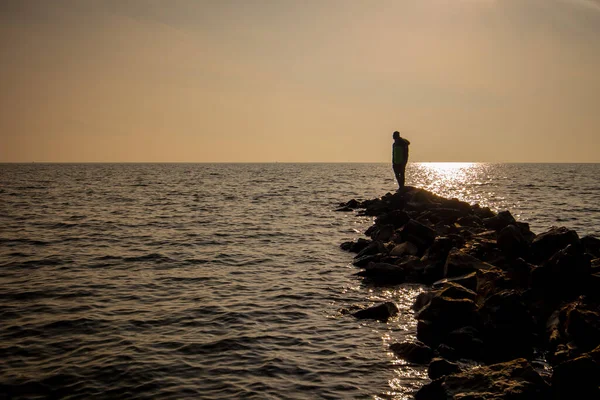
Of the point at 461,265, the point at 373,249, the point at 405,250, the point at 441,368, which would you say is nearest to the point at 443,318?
the point at 441,368

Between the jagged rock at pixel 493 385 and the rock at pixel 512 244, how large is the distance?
7.72 meters

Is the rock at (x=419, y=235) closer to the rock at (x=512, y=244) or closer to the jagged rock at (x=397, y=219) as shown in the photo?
the rock at (x=512, y=244)

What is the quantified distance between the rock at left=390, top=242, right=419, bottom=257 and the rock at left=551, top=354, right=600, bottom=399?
9.77 metres

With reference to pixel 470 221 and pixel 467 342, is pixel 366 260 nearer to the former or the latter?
pixel 470 221

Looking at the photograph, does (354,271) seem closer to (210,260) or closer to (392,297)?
(392,297)

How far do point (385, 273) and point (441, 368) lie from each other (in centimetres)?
687

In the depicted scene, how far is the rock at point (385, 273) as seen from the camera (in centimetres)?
1437

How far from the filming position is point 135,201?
40594mm

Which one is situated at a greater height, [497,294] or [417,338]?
[497,294]

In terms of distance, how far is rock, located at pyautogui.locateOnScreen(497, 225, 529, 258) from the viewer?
46.3ft

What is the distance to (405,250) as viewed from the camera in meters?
16.7

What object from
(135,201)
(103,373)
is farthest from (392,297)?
(135,201)

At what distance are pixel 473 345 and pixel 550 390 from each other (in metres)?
2.17

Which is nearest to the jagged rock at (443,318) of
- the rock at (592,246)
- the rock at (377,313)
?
the rock at (377,313)
